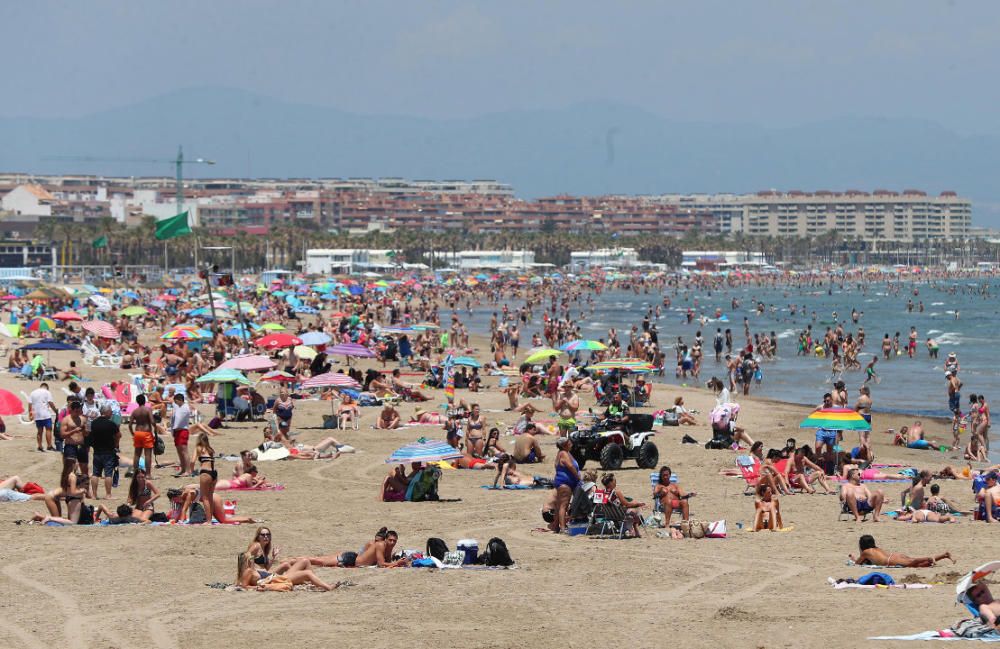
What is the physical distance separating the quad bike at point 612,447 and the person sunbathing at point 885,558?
654 cm

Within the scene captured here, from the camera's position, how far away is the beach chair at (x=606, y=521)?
14.0 m

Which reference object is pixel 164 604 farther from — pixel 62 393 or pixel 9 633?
pixel 62 393

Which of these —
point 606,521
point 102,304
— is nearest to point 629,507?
point 606,521

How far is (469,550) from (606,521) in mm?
2067

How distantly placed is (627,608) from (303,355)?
21409 mm

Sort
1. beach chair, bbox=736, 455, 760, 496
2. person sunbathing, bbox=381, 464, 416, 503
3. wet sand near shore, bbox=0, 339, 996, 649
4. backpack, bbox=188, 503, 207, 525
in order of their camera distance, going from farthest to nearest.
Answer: beach chair, bbox=736, 455, 760, 496 < person sunbathing, bbox=381, 464, 416, 503 < backpack, bbox=188, 503, 207, 525 < wet sand near shore, bbox=0, 339, 996, 649

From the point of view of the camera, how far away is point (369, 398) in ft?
87.6

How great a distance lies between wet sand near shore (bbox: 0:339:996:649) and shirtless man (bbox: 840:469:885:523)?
0.65 feet

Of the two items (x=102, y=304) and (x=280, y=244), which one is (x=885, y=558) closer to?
(x=102, y=304)

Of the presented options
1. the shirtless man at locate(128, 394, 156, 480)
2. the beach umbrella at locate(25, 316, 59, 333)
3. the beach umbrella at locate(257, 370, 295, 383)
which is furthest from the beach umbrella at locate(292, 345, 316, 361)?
the shirtless man at locate(128, 394, 156, 480)

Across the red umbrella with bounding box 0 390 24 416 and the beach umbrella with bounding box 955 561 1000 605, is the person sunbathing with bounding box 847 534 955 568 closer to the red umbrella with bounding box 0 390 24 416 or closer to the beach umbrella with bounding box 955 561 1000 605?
the beach umbrella with bounding box 955 561 1000 605

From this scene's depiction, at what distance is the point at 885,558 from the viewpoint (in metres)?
12.2

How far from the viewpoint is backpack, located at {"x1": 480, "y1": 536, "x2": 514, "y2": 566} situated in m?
12.3

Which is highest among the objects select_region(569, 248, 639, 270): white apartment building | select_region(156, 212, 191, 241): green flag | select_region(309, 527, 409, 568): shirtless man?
select_region(156, 212, 191, 241): green flag
